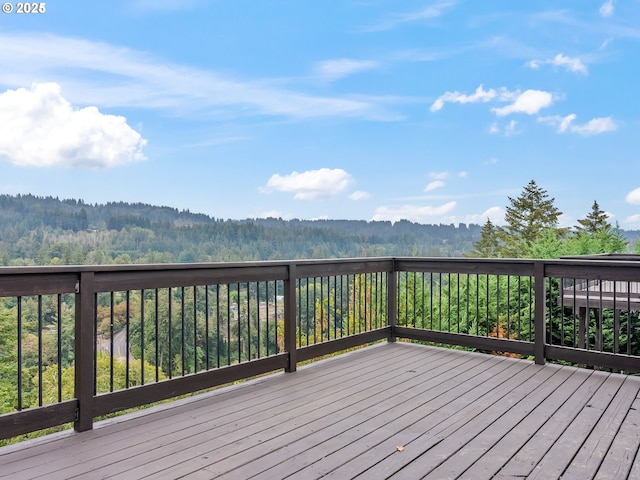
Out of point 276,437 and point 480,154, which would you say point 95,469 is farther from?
point 480,154

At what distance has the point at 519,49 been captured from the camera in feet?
84.3

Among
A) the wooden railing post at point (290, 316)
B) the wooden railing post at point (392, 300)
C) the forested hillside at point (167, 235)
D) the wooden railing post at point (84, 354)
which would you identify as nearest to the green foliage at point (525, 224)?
the forested hillside at point (167, 235)

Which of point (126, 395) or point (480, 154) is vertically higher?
point (480, 154)

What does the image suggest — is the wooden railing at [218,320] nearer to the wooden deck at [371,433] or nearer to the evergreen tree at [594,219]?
the wooden deck at [371,433]

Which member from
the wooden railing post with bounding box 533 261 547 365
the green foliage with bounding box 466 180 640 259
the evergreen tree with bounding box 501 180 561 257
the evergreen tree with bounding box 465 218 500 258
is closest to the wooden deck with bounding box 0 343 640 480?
the wooden railing post with bounding box 533 261 547 365

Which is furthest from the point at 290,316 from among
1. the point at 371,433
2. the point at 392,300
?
the point at 392,300

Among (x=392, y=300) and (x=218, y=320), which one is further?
(x=392, y=300)

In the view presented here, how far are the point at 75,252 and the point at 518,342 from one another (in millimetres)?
15865

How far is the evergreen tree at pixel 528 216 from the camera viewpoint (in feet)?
94.2

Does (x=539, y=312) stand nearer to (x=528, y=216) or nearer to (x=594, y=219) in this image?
(x=594, y=219)

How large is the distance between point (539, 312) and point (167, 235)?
15584 millimetres

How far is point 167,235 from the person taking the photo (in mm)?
17875

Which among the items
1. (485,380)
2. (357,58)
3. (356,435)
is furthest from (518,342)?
(357,58)

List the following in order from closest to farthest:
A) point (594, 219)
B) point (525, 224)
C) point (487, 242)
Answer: point (594, 219) → point (525, 224) → point (487, 242)
